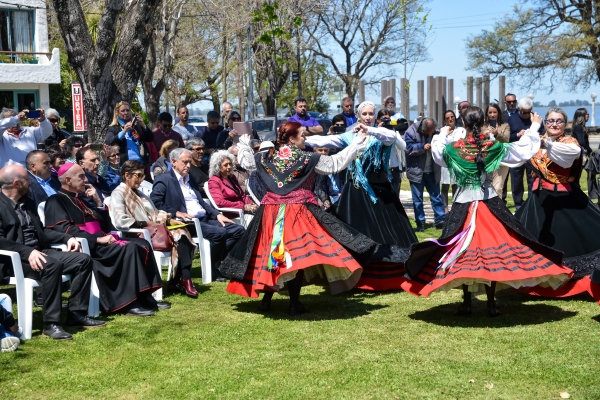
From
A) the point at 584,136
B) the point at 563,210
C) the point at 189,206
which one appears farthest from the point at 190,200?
the point at 584,136

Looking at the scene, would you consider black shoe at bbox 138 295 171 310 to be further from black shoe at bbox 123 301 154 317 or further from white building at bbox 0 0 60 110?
white building at bbox 0 0 60 110

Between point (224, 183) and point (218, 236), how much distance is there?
0.80 m

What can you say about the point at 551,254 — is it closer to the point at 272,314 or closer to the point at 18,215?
the point at 272,314

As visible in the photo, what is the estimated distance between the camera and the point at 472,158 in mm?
6867

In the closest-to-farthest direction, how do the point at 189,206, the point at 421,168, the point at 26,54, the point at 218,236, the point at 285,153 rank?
the point at 285,153 → the point at 218,236 → the point at 189,206 → the point at 421,168 → the point at 26,54

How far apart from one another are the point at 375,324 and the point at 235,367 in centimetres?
157

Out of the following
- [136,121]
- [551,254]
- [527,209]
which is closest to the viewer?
[551,254]

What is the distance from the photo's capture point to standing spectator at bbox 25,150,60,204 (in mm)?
7758

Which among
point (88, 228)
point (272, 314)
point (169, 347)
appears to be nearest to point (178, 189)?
point (88, 228)

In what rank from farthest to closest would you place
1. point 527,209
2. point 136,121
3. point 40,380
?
point 136,121, point 527,209, point 40,380

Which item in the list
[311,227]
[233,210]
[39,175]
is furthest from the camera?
[233,210]

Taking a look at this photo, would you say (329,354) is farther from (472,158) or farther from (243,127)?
(243,127)

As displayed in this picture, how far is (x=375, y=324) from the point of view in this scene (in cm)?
675

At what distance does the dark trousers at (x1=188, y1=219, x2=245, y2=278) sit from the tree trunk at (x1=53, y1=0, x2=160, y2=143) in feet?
10.9
